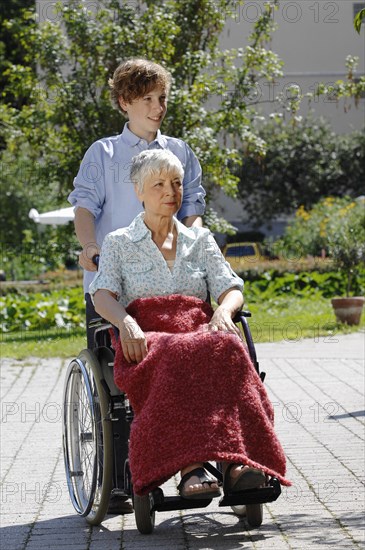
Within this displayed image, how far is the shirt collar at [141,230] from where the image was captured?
5.22 metres

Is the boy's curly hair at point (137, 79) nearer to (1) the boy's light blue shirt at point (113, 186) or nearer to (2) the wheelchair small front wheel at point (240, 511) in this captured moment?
(1) the boy's light blue shirt at point (113, 186)

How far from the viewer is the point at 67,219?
65.9 ft

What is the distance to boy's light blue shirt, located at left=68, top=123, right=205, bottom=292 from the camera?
5.75 m

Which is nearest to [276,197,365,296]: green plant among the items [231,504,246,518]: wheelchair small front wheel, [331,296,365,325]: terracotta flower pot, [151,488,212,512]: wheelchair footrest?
[331,296,365,325]: terracotta flower pot

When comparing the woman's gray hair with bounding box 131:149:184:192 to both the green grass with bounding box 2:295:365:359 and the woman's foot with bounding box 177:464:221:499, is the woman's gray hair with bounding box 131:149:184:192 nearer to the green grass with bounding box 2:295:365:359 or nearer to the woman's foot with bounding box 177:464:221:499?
the woman's foot with bounding box 177:464:221:499

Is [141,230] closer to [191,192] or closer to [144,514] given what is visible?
[191,192]

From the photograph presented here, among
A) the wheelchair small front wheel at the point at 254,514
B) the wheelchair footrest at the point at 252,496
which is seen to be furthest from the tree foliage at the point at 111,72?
the wheelchair footrest at the point at 252,496

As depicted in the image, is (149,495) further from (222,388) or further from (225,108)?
(225,108)

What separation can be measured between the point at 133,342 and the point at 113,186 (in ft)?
3.92

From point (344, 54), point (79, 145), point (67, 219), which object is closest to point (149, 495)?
point (79, 145)

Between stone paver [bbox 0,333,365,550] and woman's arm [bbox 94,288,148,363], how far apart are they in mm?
799

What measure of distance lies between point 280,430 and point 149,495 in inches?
117

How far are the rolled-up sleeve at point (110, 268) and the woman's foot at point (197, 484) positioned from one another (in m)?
0.91

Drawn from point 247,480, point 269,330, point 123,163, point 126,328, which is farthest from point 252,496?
point 269,330
